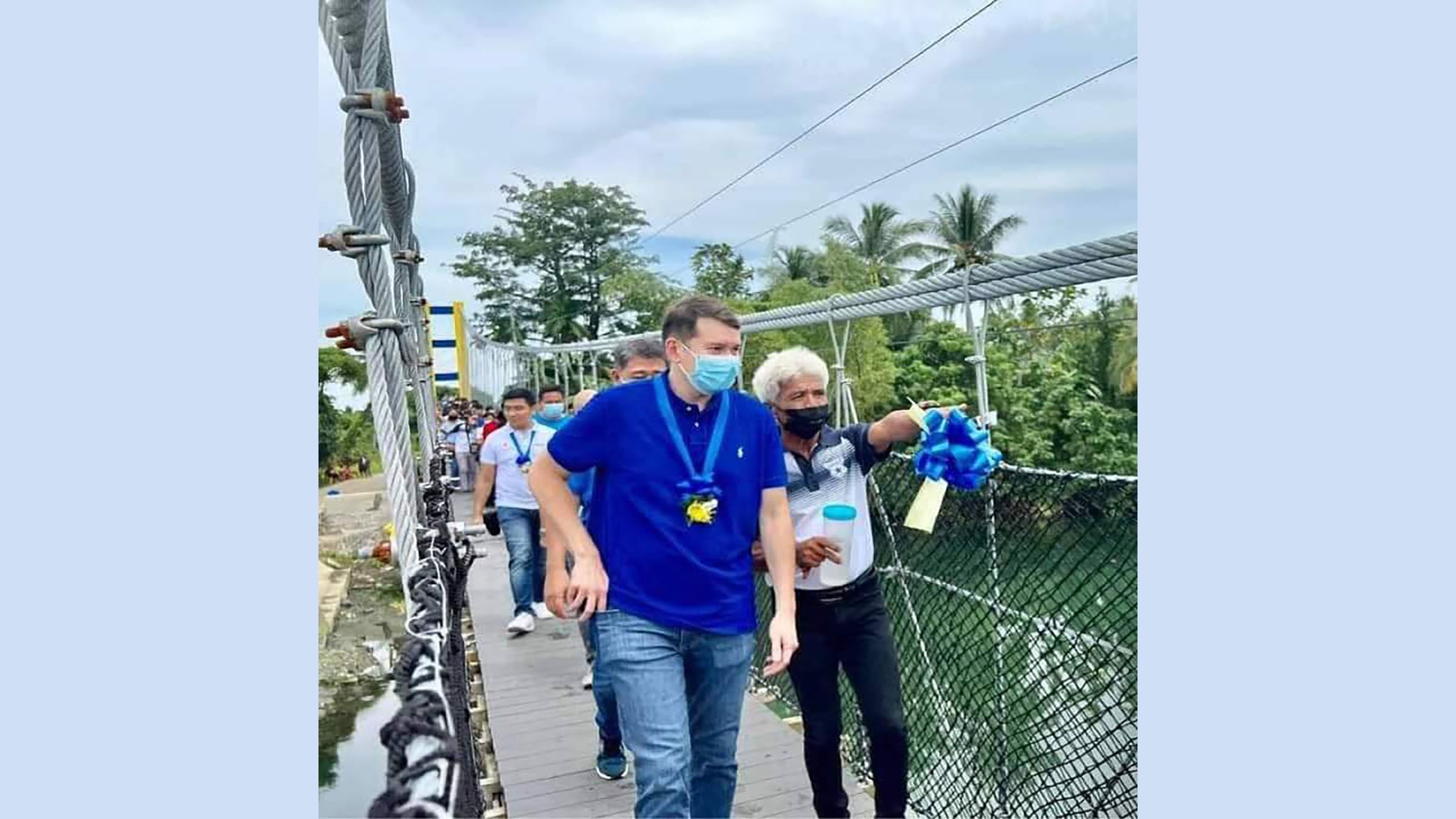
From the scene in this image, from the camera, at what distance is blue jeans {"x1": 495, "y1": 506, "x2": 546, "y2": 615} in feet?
12.5

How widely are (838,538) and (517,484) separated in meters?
2.26

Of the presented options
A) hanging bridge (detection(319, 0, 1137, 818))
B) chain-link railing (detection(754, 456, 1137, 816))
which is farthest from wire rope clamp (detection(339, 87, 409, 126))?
chain-link railing (detection(754, 456, 1137, 816))

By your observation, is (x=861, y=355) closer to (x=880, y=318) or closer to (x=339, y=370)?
(x=880, y=318)

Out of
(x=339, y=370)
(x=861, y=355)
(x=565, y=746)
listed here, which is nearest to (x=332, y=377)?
(x=339, y=370)

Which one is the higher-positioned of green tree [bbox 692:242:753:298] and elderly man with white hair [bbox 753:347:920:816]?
green tree [bbox 692:242:753:298]

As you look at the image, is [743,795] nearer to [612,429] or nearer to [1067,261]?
[612,429]

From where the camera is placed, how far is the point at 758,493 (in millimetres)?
1680

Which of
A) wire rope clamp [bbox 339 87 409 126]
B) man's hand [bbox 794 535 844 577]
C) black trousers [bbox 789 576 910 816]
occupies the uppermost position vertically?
wire rope clamp [bbox 339 87 409 126]

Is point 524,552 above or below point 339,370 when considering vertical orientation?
below

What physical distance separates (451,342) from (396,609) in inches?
241

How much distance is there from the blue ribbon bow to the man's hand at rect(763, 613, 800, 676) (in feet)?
1.37

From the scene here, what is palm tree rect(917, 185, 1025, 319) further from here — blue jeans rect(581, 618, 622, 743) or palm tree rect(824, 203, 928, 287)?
blue jeans rect(581, 618, 622, 743)

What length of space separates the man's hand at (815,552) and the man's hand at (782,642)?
186 mm

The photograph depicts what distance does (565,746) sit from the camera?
2.98 meters
